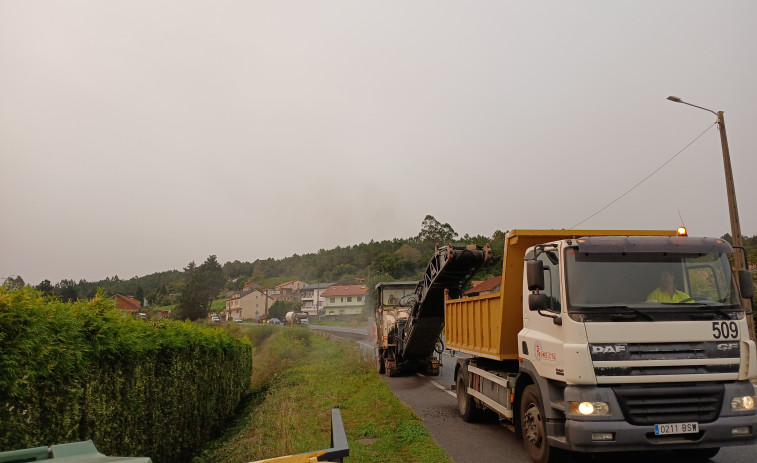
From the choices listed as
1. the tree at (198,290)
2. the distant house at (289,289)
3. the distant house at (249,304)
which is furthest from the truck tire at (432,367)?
the distant house at (289,289)

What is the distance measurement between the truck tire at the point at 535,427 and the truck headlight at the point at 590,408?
1.83 feet

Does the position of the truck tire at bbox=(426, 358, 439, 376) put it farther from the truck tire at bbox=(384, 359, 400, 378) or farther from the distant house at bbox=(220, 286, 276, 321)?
the distant house at bbox=(220, 286, 276, 321)

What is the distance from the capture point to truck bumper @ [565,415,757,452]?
16.7ft

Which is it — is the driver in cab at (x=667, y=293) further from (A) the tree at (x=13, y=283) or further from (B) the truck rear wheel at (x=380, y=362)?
(B) the truck rear wheel at (x=380, y=362)

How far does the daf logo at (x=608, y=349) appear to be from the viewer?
5.28 m

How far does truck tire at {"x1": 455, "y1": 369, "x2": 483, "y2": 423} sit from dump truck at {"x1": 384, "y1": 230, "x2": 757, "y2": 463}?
2.76 meters

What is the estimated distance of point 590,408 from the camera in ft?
17.0

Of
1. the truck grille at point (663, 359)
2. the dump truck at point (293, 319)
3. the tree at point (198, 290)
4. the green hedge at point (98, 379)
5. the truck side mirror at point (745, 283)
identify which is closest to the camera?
the green hedge at point (98, 379)

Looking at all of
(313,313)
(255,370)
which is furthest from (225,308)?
(255,370)

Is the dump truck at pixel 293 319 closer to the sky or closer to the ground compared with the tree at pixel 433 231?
closer to the ground

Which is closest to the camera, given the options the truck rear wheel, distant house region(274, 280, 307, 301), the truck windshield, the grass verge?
the truck windshield

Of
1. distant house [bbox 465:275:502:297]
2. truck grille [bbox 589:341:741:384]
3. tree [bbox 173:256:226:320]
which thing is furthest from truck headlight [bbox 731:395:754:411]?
tree [bbox 173:256:226:320]

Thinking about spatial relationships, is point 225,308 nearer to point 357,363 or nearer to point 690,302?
point 357,363

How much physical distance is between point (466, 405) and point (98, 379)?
6.20 metres
